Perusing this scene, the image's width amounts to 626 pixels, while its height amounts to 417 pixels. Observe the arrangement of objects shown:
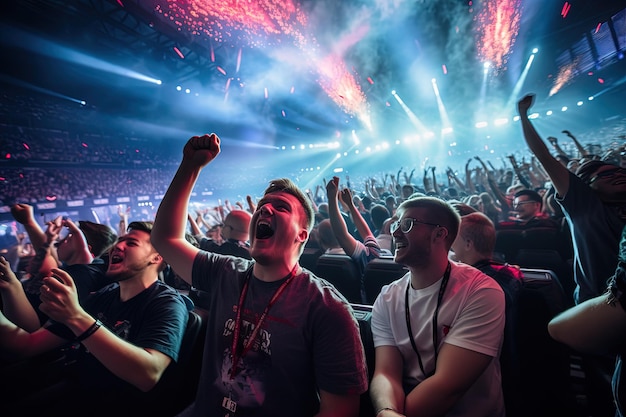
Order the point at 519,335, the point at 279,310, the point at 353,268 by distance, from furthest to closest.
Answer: the point at 353,268, the point at 519,335, the point at 279,310

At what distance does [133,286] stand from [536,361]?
3.26 m

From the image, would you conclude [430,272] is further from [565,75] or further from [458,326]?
[565,75]

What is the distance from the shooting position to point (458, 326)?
1461mm

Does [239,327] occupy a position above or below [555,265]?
above

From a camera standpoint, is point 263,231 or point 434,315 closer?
point 434,315

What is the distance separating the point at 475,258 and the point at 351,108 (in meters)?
25.9

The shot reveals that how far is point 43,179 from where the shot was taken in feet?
52.0

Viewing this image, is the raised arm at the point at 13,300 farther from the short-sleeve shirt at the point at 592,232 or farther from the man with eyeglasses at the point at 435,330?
the short-sleeve shirt at the point at 592,232

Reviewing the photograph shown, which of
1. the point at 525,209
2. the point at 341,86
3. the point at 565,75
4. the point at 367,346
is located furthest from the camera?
the point at 341,86

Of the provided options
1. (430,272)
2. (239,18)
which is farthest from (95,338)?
(239,18)

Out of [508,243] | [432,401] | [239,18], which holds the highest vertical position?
[239,18]

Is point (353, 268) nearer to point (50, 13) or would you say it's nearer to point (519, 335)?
point (519, 335)

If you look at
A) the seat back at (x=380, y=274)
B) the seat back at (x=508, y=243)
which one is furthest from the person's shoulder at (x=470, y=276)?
the seat back at (x=508, y=243)

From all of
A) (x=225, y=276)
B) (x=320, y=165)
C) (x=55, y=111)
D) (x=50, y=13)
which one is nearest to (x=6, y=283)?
(x=225, y=276)
